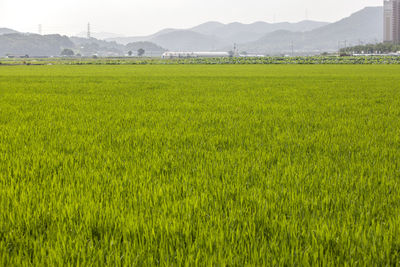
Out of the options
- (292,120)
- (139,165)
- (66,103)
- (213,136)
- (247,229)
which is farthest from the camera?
(66,103)

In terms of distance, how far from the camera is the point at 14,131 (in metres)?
6.48

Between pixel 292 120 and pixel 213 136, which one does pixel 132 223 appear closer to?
pixel 213 136

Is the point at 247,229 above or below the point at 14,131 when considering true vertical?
below

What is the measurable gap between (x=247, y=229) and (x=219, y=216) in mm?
281

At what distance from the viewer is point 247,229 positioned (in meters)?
2.52

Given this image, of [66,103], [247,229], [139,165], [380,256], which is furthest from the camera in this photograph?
[66,103]

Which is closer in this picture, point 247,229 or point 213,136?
point 247,229

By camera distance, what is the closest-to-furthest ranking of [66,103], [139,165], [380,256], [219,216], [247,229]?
[380,256], [247,229], [219,216], [139,165], [66,103]

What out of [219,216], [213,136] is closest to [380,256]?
[219,216]

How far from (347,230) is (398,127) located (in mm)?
5532

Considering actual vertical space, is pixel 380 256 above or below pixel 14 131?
below

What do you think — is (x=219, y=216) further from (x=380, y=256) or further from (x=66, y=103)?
(x=66, y=103)

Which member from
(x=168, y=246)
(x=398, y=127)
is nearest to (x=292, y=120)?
(x=398, y=127)

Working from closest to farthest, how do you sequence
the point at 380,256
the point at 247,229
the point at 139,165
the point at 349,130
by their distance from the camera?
the point at 380,256, the point at 247,229, the point at 139,165, the point at 349,130
